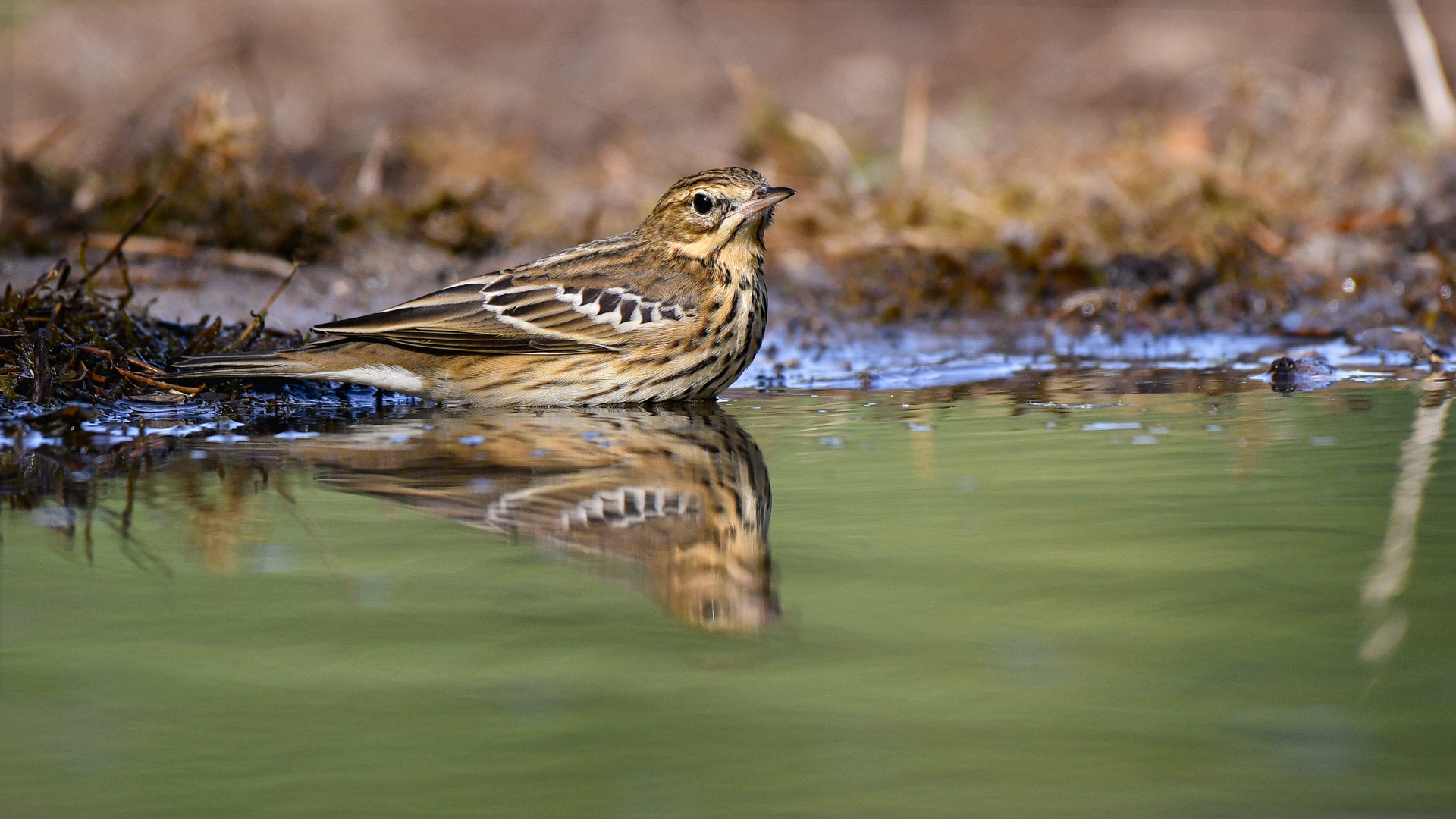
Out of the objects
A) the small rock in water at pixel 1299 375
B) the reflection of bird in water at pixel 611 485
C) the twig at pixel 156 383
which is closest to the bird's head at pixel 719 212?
the reflection of bird in water at pixel 611 485

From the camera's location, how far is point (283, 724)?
2869mm

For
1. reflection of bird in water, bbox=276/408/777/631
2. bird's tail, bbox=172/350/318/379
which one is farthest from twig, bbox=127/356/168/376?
reflection of bird in water, bbox=276/408/777/631

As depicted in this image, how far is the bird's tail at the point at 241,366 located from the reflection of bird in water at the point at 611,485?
2.11 ft

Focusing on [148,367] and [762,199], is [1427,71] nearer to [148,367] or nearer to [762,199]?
[762,199]

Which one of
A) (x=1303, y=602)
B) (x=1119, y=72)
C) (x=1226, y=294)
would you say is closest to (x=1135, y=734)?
(x=1303, y=602)

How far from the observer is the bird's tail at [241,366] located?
6.41 meters

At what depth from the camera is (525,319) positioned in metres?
6.93

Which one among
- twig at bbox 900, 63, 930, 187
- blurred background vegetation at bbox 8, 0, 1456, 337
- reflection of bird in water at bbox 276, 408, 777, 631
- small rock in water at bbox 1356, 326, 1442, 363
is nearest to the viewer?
reflection of bird in water at bbox 276, 408, 777, 631

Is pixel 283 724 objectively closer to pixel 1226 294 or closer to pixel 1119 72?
pixel 1226 294

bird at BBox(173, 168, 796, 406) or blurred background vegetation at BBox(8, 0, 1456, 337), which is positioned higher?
blurred background vegetation at BBox(8, 0, 1456, 337)

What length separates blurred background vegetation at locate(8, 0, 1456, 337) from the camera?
9852 mm

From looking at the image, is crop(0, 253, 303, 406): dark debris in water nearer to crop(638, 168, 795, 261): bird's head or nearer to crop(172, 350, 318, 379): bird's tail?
crop(172, 350, 318, 379): bird's tail

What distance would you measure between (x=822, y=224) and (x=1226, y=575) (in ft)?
26.1

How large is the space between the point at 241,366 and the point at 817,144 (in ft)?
21.6
